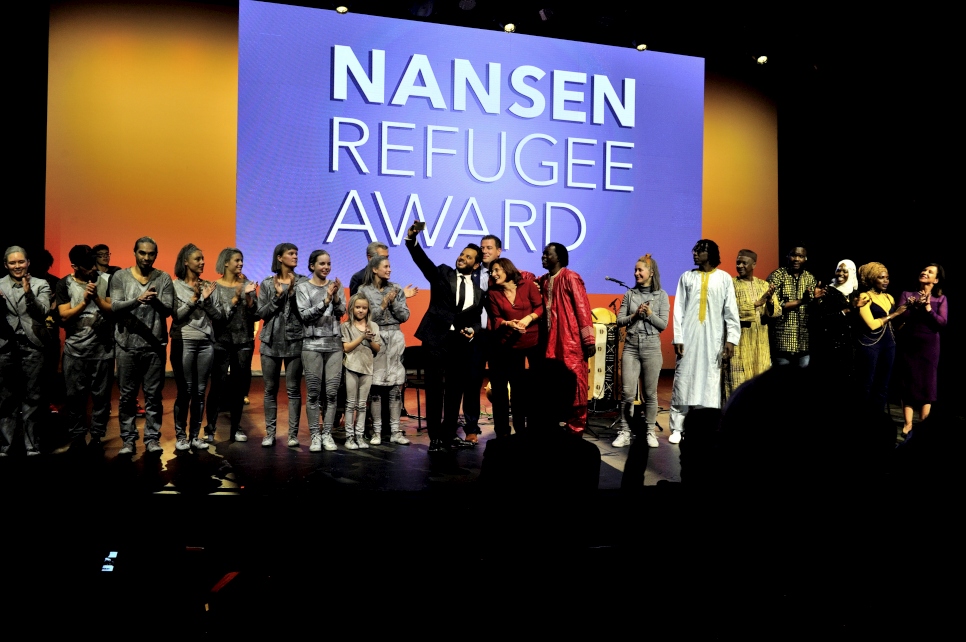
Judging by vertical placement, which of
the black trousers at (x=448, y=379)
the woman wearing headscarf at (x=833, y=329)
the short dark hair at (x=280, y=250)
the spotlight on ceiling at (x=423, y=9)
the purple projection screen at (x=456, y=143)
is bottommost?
the black trousers at (x=448, y=379)

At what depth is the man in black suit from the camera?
5387 mm

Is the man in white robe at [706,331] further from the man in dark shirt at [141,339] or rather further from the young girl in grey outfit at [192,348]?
the man in dark shirt at [141,339]

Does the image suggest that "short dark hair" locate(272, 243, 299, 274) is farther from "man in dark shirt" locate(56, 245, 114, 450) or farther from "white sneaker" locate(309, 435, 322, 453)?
"white sneaker" locate(309, 435, 322, 453)

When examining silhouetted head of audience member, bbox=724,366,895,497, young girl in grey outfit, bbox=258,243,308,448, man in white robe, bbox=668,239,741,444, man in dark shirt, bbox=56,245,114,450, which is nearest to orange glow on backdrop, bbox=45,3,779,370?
young girl in grey outfit, bbox=258,243,308,448

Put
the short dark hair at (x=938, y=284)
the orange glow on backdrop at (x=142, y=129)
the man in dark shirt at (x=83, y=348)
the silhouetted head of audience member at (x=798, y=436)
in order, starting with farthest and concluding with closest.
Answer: the orange glow on backdrop at (x=142, y=129) → the short dark hair at (x=938, y=284) → the man in dark shirt at (x=83, y=348) → the silhouetted head of audience member at (x=798, y=436)

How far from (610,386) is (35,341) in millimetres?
4682

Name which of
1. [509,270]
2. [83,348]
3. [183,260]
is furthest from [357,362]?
[83,348]

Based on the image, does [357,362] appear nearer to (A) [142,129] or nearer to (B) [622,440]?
(B) [622,440]

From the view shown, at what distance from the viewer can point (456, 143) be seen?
8.64 m

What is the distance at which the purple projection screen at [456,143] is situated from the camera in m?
8.06

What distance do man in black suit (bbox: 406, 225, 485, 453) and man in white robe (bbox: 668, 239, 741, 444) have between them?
161 centimetres

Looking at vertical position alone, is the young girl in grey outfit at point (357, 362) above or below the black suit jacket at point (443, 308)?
below

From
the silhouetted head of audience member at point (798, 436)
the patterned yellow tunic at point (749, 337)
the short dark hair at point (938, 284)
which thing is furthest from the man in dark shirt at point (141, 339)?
the short dark hair at point (938, 284)

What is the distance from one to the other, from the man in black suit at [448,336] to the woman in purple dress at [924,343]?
12.3 feet
